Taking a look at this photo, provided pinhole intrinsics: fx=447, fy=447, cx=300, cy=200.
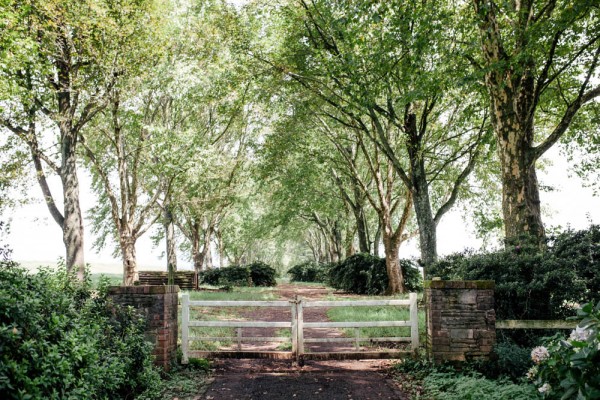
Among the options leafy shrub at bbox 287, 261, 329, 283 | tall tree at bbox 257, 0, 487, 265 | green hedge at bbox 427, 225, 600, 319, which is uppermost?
tall tree at bbox 257, 0, 487, 265

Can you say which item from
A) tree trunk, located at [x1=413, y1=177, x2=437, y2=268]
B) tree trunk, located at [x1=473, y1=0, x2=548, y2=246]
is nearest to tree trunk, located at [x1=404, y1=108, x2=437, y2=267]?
tree trunk, located at [x1=413, y1=177, x2=437, y2=268]

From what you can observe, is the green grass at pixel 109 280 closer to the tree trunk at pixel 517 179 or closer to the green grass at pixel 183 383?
the green grass at pixel 183 383

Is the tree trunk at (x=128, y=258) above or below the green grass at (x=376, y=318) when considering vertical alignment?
above

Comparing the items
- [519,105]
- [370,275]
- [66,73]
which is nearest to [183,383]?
[519,105]

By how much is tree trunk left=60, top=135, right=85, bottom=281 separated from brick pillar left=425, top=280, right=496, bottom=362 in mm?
12988

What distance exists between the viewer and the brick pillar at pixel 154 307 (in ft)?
24.6

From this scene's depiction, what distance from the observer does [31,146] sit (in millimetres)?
16891


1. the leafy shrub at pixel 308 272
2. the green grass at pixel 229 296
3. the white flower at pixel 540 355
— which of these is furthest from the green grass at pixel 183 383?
the leafy shrub at pixel 308 272

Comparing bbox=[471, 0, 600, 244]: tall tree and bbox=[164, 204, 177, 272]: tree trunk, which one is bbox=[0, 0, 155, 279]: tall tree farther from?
bbox=[471, 0, 600, 244]: tall tree

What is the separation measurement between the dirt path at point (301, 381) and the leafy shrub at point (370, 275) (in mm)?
13545

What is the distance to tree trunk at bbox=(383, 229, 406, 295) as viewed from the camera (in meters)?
20.3

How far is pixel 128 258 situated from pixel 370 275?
1146cm

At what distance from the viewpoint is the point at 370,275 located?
2225cm

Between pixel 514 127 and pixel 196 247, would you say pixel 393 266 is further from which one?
pixel 196 247
